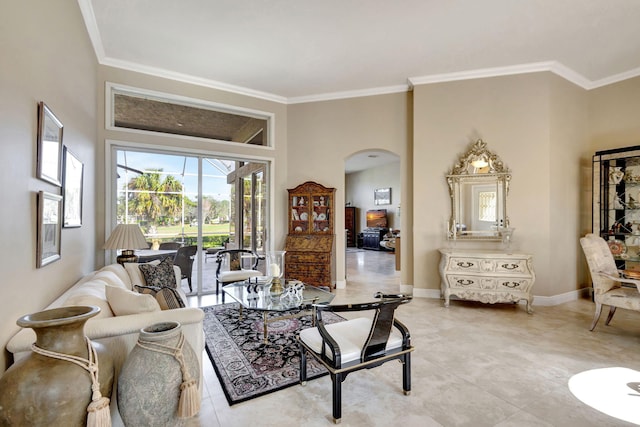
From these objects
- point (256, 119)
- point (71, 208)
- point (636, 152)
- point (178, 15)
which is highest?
point (178, 15)

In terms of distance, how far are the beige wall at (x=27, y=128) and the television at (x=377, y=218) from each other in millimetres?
10386

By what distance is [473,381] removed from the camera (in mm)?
2410

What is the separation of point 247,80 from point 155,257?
10.4 ft

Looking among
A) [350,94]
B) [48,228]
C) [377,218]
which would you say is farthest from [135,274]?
[377,218]

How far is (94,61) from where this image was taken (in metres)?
3.87

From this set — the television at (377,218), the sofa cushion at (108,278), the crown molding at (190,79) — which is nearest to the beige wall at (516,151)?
the crown molding at (190,79)

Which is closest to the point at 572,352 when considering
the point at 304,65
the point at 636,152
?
the point at 636,152

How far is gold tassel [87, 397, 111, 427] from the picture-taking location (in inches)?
47.9

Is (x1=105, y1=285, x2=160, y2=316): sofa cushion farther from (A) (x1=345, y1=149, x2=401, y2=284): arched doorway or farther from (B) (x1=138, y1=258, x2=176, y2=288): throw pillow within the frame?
(A) (x1=345, y1=149, x2=401, y2=284): arched doorway

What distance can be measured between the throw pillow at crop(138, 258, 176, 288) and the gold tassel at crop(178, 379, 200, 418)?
2063 millimetres

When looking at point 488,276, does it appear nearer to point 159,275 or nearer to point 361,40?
point 361,40

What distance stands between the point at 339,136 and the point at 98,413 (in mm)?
5040

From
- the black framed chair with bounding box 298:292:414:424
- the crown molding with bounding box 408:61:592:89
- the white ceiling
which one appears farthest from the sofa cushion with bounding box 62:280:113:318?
the crown molding with bounding box 408:61:592:89

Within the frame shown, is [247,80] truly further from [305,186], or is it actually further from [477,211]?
[477,211]
